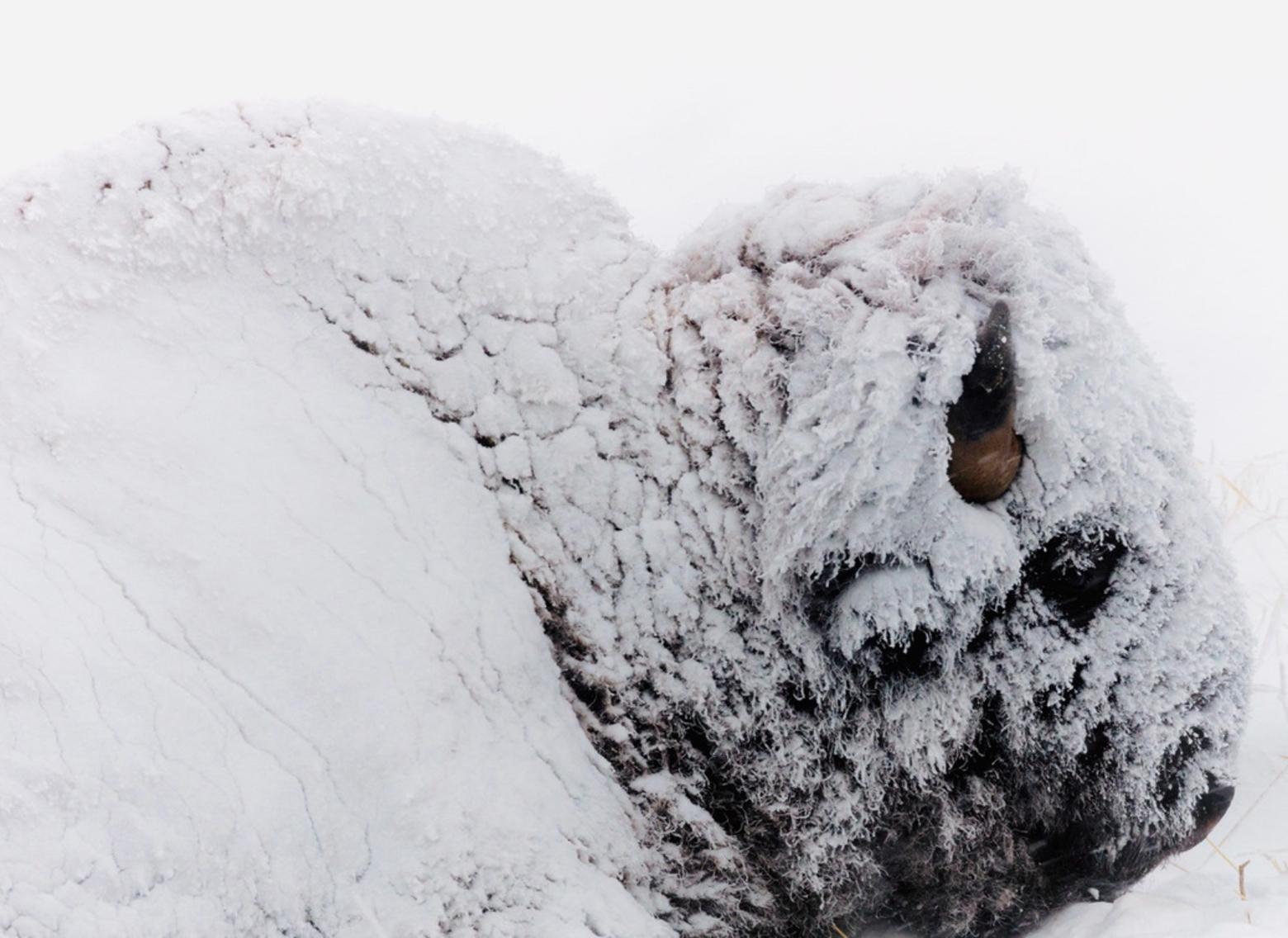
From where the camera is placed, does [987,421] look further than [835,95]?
No

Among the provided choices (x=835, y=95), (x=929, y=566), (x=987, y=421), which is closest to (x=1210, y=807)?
(x=929, y=566)

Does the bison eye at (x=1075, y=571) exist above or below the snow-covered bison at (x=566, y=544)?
above

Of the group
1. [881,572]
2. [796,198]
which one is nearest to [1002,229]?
[796,198]

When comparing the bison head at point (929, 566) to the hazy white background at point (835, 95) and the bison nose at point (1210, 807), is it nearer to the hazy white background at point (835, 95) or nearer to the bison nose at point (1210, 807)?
the bison nose at point (1210, 807)

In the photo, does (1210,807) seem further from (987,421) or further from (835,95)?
(835,95)

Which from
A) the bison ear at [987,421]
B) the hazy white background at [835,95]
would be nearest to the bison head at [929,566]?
the bison ear at [987,421]

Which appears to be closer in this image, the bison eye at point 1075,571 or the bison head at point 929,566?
the bison head at point 929,566

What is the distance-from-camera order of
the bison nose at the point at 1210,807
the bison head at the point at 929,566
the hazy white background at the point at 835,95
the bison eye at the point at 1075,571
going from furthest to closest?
1. the hazy white background at the point at 835,95
2. the bison nose at the point at 1210,807
3. the bison eye at the point at 1075,571
4. the bison head at the point at 929,566
